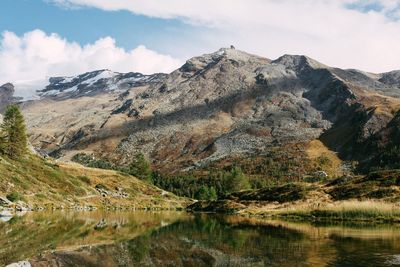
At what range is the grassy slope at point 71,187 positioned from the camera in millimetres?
92688

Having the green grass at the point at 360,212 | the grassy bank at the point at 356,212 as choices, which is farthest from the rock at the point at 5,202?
the green grass at the point at 360,212

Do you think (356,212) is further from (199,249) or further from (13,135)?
(13,135)

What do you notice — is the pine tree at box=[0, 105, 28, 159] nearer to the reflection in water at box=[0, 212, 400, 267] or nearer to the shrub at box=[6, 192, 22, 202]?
the shrub at box=[6, 192, 22, 202]

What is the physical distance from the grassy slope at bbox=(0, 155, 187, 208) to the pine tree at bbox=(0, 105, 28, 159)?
2.97 metres

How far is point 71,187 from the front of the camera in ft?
390

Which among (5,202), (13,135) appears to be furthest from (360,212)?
(13,135)

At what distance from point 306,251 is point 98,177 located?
127823 millimetres

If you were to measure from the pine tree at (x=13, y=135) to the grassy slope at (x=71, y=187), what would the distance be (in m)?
2.97

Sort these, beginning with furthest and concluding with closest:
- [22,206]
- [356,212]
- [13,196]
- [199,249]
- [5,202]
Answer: [13,196], [22,206], [5,202], [356,212], [199,249]

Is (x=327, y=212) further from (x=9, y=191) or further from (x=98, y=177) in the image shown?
(x=98, y=177)

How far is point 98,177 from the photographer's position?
5969 inches

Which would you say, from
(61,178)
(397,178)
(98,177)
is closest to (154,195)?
(98,177)

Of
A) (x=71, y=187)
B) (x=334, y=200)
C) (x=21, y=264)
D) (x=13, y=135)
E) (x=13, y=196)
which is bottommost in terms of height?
(x=71, y=187)

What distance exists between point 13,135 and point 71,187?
747 inches
